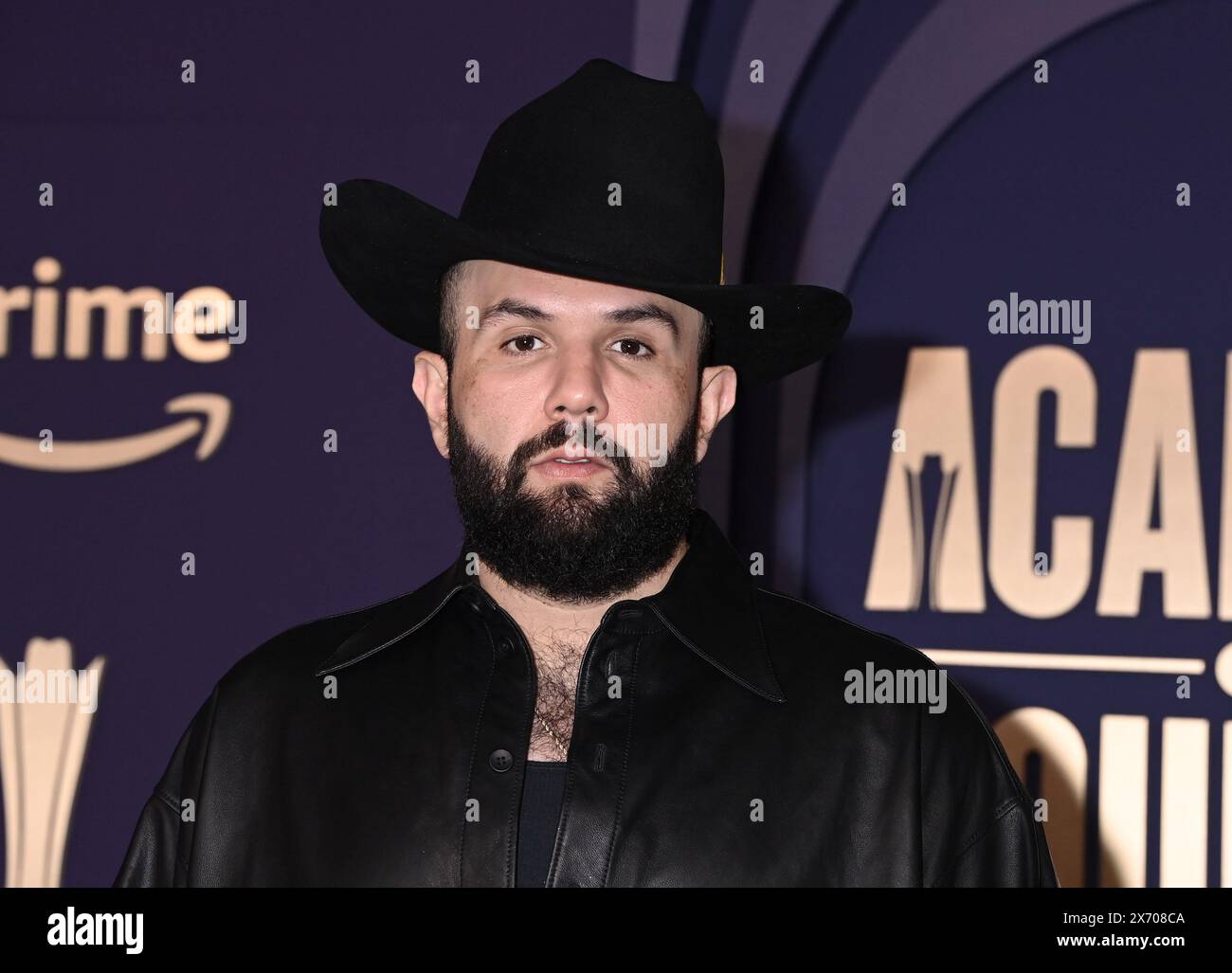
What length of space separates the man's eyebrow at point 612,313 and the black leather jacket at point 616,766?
37 cm

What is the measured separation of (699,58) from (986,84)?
687 millimetres

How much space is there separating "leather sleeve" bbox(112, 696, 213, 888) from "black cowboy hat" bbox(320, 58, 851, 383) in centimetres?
78

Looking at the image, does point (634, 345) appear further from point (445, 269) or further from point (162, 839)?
point (162, 839)

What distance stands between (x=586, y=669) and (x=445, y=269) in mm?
691

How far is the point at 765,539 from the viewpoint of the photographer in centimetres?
312

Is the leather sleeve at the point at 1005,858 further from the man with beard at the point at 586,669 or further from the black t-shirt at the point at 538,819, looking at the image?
the black t-shirt at the point at 538,819

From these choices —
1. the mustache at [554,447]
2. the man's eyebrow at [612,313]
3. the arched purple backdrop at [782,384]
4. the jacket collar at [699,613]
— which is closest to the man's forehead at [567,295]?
the man's eyebrow at [612,313]

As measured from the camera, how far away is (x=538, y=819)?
1688 millimetres

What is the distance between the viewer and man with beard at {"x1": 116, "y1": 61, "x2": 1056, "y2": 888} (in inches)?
67.3

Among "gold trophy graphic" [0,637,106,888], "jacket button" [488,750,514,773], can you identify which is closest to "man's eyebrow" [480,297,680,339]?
"jacket button" [488,750,514,773]

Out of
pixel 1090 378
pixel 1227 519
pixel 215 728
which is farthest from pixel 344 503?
pixel 1227 519

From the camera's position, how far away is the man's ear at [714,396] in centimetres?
202

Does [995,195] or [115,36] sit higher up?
[115,36]
